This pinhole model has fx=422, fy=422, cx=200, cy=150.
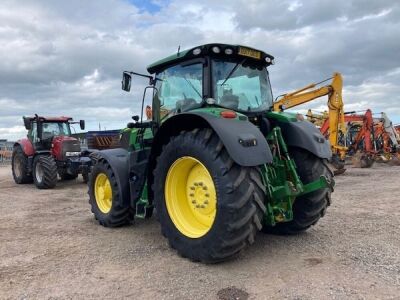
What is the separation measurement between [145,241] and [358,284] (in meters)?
2.73

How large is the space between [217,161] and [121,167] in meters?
2.38

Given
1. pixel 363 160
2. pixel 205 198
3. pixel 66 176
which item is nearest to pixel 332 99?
pixel 363 160

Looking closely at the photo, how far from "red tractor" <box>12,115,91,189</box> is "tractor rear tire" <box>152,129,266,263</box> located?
22.2 feet

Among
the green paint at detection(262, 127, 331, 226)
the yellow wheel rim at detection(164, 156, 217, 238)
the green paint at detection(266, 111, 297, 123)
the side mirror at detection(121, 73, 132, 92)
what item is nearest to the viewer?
the green paint at detection(262, 127, 331, 226)

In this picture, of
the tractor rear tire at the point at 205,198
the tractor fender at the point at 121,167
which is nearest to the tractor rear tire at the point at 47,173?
the tractor fender at the point at 121,167

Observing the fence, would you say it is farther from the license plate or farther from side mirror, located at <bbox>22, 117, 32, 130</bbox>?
the license plate

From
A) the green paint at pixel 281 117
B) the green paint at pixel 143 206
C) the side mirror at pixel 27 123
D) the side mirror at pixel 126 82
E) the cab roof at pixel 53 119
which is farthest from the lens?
the cab roof at pixel 53 119

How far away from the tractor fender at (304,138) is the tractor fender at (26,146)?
9.94m

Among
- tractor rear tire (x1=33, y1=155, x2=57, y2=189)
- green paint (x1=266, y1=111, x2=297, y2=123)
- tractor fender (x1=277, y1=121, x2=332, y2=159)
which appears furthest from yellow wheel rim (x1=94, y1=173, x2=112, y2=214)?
tractor rear tire (x1=33, y1=155, x2=57, y2=189)

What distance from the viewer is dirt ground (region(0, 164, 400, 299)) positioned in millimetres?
3852

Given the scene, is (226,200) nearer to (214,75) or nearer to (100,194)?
(214,75)

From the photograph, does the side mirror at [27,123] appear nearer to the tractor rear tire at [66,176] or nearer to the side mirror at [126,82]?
the tractor rear tire at [66,176]

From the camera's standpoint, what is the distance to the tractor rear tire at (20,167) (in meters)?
13.3

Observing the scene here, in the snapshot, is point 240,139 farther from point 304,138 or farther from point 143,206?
point 143,206
